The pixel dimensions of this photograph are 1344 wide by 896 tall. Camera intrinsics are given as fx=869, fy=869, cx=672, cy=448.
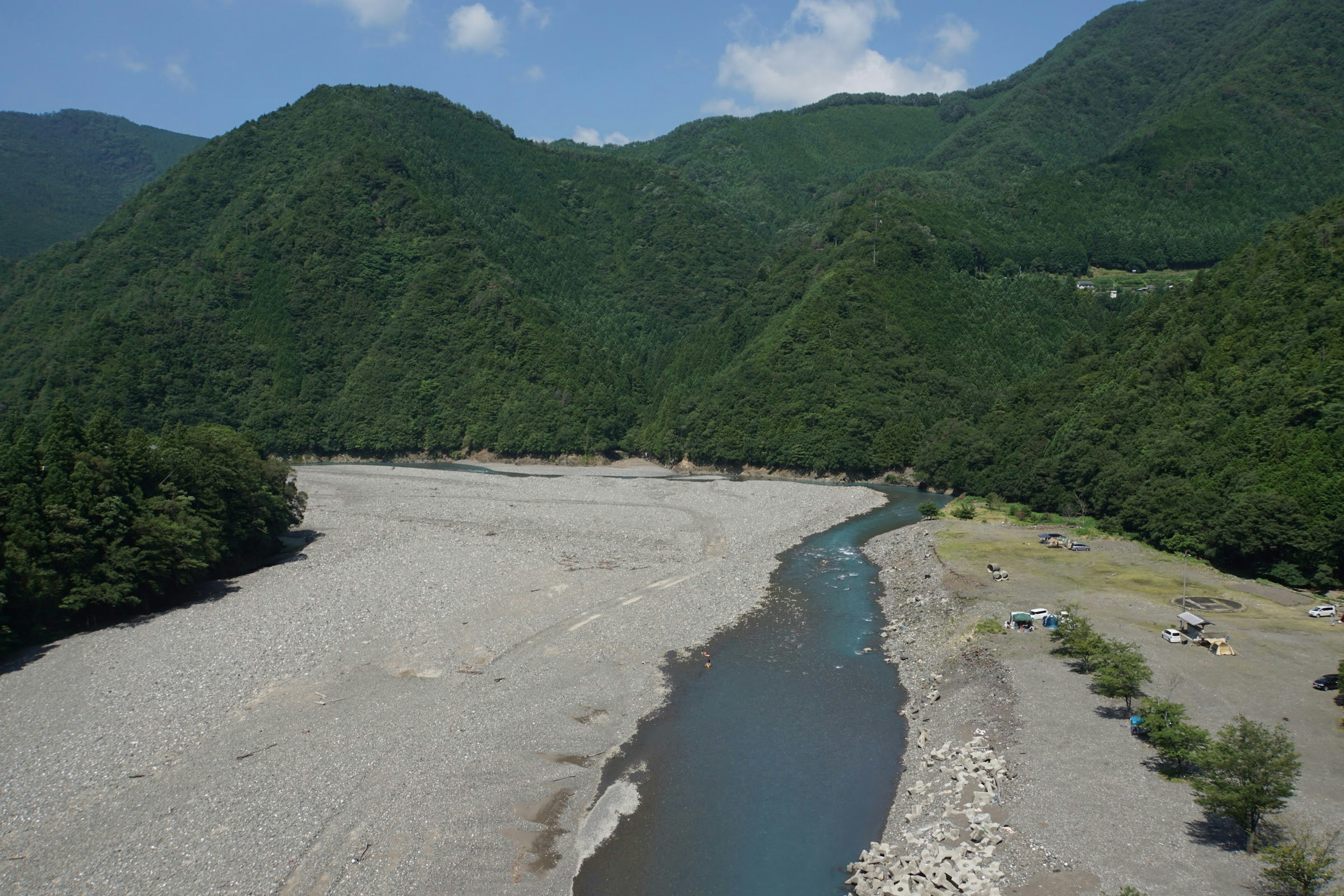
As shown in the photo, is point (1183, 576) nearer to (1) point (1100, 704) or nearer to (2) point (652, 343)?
(1) point (1100, 704)

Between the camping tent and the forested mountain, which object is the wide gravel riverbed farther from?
the forested mountain

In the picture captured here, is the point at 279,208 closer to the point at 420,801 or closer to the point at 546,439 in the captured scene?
the point at 546,439

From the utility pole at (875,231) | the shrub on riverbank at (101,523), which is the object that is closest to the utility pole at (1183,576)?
the shrub on riverbank at (101,523)

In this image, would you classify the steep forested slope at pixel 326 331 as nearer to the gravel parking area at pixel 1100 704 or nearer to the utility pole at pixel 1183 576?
the utility pole at pixel 1183 576

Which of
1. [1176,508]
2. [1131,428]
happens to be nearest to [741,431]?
[1131,428]

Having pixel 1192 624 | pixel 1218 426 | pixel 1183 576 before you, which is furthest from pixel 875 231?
pixel 1192 624
